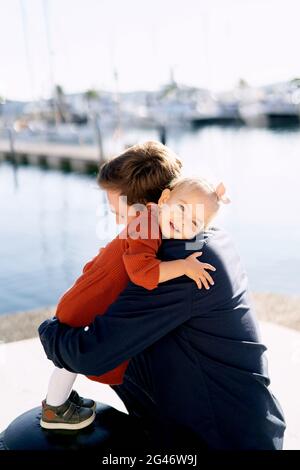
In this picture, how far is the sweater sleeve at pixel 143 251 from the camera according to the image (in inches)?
62.8

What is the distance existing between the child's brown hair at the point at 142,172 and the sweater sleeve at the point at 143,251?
0.07 meters

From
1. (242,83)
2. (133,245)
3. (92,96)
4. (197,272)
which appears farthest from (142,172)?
(242,83)

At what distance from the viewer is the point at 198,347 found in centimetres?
168

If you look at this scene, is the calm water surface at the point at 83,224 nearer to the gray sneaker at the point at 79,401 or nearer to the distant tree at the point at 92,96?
the gray sneaker at the point at 79,401

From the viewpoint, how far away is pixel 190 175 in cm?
171

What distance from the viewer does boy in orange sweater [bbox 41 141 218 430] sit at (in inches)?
63.3

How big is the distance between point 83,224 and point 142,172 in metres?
12.2

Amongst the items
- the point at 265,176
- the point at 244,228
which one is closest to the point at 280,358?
the point at 244,228

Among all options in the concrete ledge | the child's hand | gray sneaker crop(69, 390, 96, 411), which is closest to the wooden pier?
the concrete ledge

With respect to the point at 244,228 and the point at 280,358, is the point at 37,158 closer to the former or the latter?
the point at 244,228

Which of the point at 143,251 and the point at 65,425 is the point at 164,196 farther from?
the point at 65,425

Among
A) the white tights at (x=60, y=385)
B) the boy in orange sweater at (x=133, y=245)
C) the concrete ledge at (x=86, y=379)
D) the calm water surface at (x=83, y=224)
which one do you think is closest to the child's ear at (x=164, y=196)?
the boy in orange sweater at (x=133, y=245)

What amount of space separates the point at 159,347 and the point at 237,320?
0.77 feet

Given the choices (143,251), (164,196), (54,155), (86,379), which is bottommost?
(54,155)
